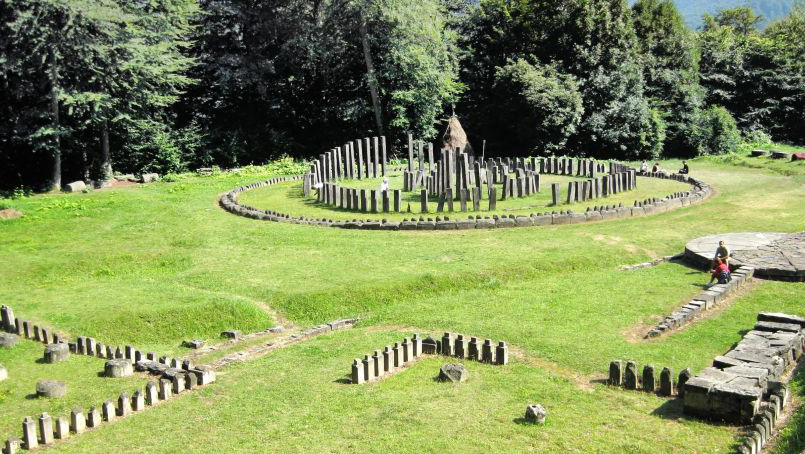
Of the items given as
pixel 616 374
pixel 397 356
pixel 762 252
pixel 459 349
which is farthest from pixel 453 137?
pixel 616 374

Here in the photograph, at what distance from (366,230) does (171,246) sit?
7.35 m

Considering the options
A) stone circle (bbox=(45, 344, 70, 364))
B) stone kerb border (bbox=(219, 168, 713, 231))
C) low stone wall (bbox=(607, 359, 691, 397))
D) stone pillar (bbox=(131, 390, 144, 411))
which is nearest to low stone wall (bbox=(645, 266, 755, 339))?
low stone wall (bbox=(607, 359, 691, 397))

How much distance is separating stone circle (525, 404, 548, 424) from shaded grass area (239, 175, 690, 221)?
718 inches

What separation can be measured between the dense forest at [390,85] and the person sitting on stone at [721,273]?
3167cm

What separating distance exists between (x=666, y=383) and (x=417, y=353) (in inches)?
209

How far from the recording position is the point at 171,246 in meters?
27.1

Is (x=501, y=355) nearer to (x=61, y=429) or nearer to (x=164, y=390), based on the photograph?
(x=164, y=390)

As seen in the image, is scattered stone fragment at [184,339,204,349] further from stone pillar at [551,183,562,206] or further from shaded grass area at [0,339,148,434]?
stone pillar at [551,183,562,206]

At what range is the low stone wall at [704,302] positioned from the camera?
58.5 feet

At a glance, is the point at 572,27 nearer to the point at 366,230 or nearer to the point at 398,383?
the point at 366,230

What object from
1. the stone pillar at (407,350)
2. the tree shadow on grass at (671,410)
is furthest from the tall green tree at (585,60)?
the tree shadow on grass at (671,410)

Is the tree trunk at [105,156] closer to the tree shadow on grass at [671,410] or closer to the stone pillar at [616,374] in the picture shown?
the stone pillar at [616,374]

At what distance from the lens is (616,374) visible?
14.4 meters

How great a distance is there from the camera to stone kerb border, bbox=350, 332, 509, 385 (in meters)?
15.2
